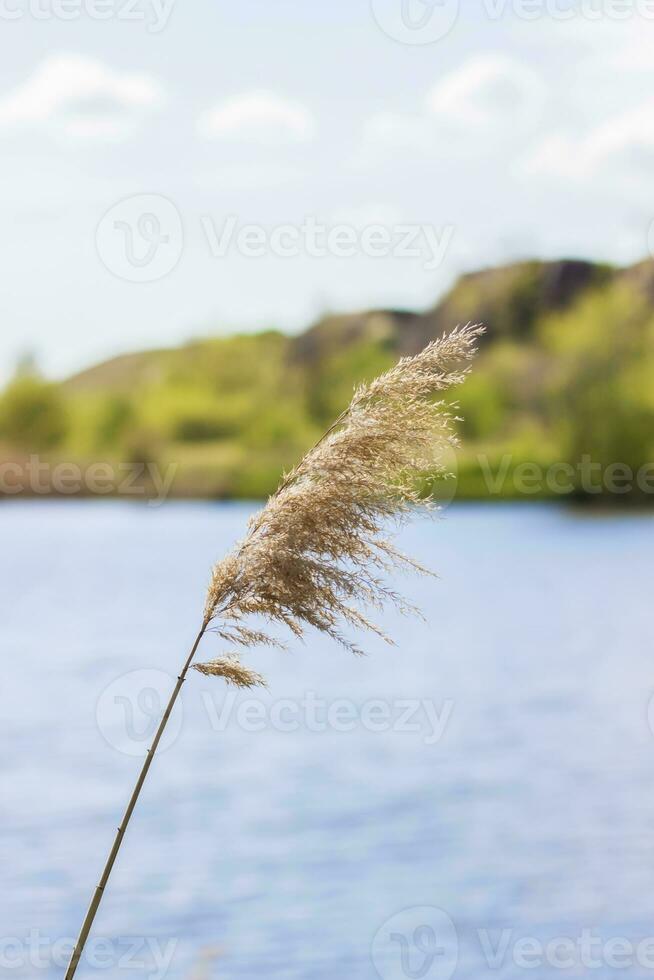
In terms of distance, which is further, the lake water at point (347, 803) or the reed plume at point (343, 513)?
the lake water at point (347, 803)

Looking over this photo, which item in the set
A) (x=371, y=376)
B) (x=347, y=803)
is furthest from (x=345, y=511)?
(x=371, y=376)

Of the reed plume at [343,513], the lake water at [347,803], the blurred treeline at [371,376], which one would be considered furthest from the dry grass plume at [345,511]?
the blurred treeline at [371,376]

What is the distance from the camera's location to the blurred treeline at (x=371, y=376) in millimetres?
58500

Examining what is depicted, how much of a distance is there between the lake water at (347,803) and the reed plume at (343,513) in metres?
5.26

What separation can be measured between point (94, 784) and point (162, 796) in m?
1.09

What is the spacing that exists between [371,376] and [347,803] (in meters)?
53.9

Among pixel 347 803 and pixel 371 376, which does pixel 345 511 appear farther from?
pixel 371 376

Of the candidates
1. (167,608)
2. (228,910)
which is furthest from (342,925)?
(167,608)

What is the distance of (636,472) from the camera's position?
55469 millimetres

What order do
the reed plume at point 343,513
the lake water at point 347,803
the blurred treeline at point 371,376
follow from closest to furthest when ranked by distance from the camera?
the reed plume at point 343,513, the lake water at point 347,803, the blurred treeline at point 371,376

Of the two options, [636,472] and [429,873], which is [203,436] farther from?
[429,873]

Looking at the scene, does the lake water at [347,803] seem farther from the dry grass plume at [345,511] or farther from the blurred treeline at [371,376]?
the blurred treeline at [371,376]

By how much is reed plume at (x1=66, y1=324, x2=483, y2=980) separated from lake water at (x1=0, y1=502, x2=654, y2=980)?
5257mm

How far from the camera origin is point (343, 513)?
10.6 ft
